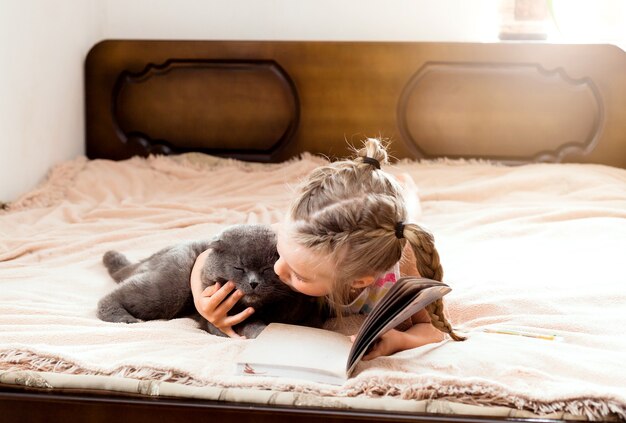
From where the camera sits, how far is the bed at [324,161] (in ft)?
3.46

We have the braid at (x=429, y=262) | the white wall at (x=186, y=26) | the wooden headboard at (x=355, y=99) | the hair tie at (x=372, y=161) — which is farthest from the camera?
the wooden headboard at (x=355, y=99)

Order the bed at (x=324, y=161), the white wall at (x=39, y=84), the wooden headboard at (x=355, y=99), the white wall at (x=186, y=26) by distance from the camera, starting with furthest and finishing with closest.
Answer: the wooden headboard at (x=355, y=99) → the white wall at (x=186, y=26) → the white wall at (x=39, y=84) → the bed at (x=324, y=161)

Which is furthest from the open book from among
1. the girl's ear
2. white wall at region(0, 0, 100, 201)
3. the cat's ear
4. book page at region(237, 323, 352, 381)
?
white wall at region(0, 0, 100, 201)

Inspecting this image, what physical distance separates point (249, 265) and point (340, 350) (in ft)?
0.78

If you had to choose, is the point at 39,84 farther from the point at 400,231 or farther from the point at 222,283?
the point at 400,231

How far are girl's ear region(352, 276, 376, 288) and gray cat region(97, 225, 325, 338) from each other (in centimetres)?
13

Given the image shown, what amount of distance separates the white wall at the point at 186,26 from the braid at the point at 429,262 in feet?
5.65

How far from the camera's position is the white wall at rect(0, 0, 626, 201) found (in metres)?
2.61

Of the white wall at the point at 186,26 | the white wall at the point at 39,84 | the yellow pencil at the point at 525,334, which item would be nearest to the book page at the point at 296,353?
the yellow pencil at the point at 525,334

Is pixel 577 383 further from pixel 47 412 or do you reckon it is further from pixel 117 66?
pixel 117 66

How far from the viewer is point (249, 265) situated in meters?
1.32

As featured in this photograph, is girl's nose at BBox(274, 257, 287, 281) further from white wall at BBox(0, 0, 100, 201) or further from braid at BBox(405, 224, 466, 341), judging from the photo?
white wall at BBox(0, 0, 100, 201)

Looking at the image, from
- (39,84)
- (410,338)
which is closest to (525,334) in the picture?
(410,338)

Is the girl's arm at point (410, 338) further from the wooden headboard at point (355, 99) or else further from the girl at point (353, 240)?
the wooden headboard at point (355, 99)
